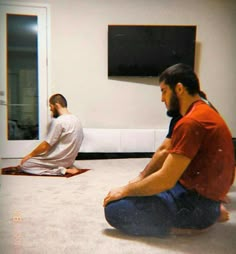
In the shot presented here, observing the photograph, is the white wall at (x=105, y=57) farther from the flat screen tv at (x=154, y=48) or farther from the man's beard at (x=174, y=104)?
the man's beard at (x=174, y=104)

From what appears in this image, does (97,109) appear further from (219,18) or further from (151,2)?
(219,18)

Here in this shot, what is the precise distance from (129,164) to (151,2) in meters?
0.88

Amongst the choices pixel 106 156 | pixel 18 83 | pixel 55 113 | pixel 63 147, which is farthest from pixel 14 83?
pixel 106 156

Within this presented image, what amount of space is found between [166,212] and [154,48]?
0.78 metres

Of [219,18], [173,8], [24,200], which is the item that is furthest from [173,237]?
[173,8]

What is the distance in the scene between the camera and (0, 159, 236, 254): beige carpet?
30.7 inches

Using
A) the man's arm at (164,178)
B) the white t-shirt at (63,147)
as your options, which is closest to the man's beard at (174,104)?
the man's arm at (164,178)

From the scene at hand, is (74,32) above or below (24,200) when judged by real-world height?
above

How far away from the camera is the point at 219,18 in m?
1.14

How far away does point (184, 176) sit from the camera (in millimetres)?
799

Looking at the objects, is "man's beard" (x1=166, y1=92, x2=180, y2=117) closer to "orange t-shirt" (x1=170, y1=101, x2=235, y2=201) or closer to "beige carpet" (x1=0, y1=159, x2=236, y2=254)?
"orange t-shirt" (x1=170, y1=101, x2=235, y2=201)

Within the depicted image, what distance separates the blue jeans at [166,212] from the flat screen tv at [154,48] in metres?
0.61

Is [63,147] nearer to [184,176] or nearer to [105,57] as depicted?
[105,57]

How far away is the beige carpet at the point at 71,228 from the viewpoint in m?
0.78
